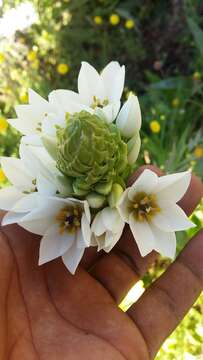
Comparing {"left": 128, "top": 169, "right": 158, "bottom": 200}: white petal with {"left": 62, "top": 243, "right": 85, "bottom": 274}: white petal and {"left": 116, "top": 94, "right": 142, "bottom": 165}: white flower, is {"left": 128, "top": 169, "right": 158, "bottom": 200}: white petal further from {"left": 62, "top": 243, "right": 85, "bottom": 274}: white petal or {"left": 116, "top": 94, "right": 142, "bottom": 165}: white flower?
{"left": 62, "top": 243, "right": 85, "bottom": 274}: white petal

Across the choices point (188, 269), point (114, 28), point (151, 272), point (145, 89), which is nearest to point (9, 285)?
point (188, 269)

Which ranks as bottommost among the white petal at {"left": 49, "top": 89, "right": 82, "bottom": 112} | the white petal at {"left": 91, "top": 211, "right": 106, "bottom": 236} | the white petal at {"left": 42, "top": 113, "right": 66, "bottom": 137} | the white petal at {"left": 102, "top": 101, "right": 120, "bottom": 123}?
the white petal at {"left": 91, "top": 211, "right": 106, "bottom": 236}

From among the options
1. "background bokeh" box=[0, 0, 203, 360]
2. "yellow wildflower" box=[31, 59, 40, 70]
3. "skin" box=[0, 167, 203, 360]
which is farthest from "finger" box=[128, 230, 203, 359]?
"yellow wildflower" box=[31, 59, 40, 70]

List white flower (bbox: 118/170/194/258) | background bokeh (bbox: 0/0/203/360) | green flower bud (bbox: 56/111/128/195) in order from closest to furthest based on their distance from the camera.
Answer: green flower bud (bbox: 56/111/128/195)
white flower (bbox: 118/170/194/258)
background bokeh (bbox: 0/0/203/360)

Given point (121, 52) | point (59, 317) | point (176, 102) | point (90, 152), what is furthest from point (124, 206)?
point (121, 52)

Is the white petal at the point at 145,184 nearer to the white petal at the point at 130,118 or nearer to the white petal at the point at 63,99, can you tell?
the white petal at the point at 130,118

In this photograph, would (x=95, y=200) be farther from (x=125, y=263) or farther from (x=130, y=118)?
(x=125, y=263)

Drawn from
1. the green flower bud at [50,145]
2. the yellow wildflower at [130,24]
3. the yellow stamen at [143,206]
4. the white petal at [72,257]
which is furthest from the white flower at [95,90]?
the yellow wildflower at [130,24]
